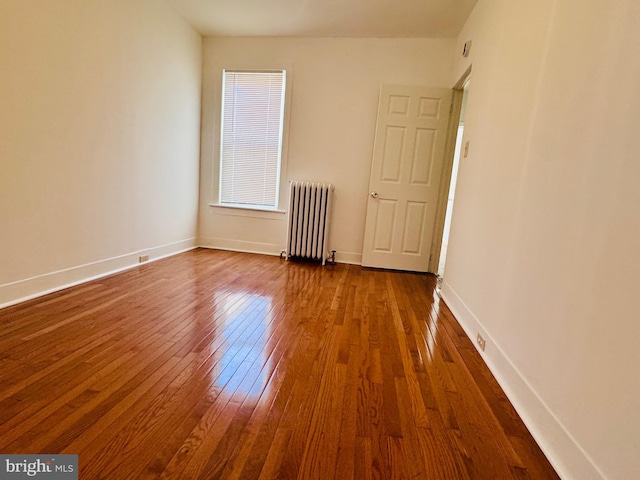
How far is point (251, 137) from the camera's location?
4.19m

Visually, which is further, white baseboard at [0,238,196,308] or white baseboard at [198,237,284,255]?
white baseboard at [198,237,284,255]

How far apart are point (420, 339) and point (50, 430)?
1.85 m

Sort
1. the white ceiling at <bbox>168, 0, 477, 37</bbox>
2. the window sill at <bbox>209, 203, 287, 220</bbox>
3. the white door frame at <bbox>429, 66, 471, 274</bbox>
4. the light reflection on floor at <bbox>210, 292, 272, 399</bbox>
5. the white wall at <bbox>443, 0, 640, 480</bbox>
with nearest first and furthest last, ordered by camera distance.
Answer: the white wall at <bbox>443, 0, 640, 480</bbox>
the light reflection on floor at <bbox>210, 292, 272, 399</bbox>
the white ceiling at <bbox>168, 0, 477, 37</bbox>
the white door frame at <bbox>429, 66, 471, 274</bbox>
the window sill at <bbox>209, 203, 287, 220</bbox>

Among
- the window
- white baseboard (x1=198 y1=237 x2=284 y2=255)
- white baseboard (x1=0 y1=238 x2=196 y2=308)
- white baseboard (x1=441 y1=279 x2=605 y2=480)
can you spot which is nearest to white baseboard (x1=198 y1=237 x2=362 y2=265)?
white baseboard (x1=198 y1=237 x2=284 y2=255)

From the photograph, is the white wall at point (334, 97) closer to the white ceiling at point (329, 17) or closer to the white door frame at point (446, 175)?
the white ceiling at point (329, 17)

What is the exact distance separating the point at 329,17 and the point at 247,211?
7.96 feet

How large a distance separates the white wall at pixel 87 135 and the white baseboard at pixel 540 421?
2990 millimetres

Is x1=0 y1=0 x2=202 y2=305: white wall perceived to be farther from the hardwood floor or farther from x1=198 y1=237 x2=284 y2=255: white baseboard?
x1=198 y1=237 x2=284 y2=255: white baseboard

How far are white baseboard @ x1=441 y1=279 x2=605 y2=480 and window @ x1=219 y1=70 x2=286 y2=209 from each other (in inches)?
125

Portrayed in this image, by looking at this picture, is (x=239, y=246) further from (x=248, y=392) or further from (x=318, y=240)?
(x=248, y=392)

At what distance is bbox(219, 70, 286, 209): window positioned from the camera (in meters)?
4.08

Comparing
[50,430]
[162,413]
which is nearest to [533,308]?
[162,413]

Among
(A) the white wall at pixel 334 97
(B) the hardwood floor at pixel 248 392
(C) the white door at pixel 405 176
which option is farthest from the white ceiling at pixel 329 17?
→ (B) the hardwood floor at pixel 248 392

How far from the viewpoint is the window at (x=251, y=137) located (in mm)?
4078
